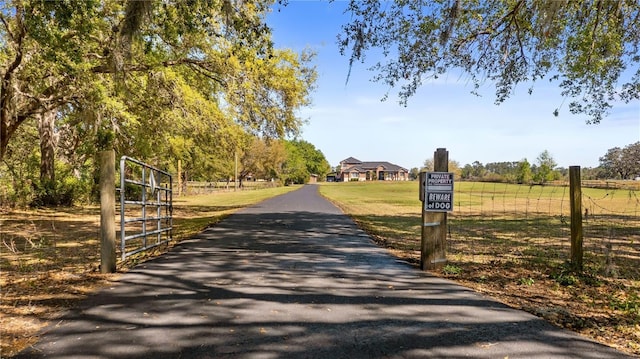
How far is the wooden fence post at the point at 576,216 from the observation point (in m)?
6.16

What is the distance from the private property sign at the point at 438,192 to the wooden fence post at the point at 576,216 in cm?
171

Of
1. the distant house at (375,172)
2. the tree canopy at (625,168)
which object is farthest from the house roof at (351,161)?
the tree canopy at (625,168)

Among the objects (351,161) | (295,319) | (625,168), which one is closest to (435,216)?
(295,319)

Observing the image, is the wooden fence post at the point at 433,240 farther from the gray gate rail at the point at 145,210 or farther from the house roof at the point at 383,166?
the house roof at the point at 383,166

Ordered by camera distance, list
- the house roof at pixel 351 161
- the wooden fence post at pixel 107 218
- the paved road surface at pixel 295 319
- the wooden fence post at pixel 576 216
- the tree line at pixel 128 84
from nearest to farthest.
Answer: the paved road surface at pixel 295 319, the wooden fence post at pixel 107 218, the wooden fence post at pixel 576 216, the tree line at pixel 128 84, the house roof at pixel 351 161

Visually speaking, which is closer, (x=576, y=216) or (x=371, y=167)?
(x=576, y=216)

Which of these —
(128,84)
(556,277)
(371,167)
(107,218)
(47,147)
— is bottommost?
(556,277)

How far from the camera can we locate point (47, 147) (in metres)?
20.1

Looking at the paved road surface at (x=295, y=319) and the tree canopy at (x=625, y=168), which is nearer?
the paved road surface at (x=295, y=319)

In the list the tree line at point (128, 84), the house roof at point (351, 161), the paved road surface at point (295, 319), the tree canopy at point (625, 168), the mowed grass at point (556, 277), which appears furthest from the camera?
the house roof at point (351, 161)

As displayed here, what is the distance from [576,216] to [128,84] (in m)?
12.4

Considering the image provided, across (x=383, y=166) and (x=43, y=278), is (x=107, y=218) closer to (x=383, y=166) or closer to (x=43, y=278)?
(x=43, y=278)

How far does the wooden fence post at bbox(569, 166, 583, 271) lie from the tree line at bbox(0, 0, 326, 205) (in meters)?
5.94

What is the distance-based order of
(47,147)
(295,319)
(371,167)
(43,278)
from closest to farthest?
1. (295,319)
2. (43,278)
3. (47,147)
4. (371,167)
